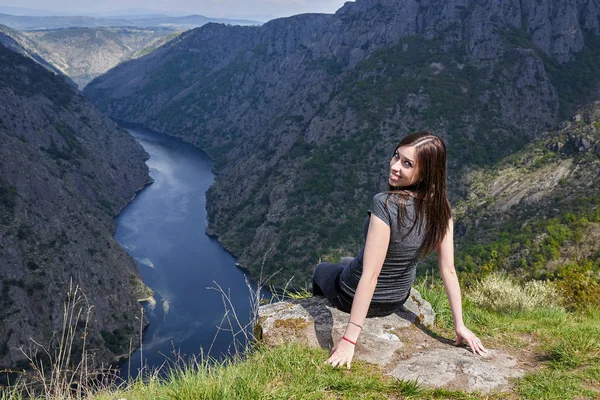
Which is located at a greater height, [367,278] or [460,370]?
[367,278]

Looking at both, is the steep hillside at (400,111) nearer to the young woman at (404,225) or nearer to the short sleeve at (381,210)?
the young woman at (404,225)

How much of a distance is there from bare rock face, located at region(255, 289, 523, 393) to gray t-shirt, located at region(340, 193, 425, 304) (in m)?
0.39

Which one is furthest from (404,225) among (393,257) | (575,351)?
(575,351)

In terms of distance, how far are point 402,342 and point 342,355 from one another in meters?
1.11

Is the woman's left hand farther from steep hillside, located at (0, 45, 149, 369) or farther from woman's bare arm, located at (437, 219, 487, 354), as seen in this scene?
steep hillside, located at (0, 45, 149, 369)

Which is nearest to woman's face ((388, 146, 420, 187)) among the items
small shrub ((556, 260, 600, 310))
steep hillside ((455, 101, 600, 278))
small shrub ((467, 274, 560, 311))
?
small shrub ((467, 274, 560, 311))

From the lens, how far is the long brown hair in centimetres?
485

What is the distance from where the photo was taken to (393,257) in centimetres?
518

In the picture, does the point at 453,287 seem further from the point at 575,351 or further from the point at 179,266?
the point at 179,266

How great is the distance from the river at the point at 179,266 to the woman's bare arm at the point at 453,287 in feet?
138

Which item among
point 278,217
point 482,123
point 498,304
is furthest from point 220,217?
point 498,304

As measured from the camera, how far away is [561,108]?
9775 centimetres

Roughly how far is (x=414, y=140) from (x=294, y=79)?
6717 inches

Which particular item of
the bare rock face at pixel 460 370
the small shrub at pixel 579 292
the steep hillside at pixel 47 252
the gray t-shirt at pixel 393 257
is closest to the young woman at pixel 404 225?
the gray t-shirt at pixel 393 257
